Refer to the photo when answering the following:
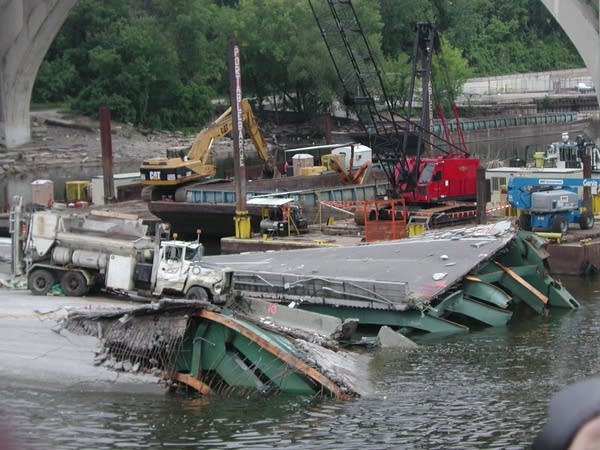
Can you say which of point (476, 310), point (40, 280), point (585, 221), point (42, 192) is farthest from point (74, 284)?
point (42, 192)

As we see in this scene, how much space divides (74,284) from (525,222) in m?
14.1

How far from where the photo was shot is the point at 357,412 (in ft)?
55.2

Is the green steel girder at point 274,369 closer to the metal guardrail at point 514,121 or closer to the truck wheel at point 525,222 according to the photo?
the truck wheel at point 525,222

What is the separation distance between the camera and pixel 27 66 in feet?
234

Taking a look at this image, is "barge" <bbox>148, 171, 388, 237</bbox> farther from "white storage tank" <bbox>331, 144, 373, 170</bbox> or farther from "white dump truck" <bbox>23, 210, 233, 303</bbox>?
"white dump truck" <bbox>23, 210, 233, 303</bbox>

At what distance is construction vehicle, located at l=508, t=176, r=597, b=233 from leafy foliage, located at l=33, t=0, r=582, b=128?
1740 inches

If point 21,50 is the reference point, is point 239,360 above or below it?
below

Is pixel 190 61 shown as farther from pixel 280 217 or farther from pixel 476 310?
pixel 476 310

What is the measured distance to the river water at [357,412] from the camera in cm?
1554

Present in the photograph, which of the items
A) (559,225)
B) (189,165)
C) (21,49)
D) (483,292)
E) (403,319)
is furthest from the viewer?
(21,49)

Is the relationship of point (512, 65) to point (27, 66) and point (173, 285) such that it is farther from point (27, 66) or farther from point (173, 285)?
point (173, 285)

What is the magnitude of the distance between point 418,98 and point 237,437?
245 ft

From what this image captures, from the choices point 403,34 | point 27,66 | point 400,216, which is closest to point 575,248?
point 400,216

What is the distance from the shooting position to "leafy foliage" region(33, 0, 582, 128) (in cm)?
8169
